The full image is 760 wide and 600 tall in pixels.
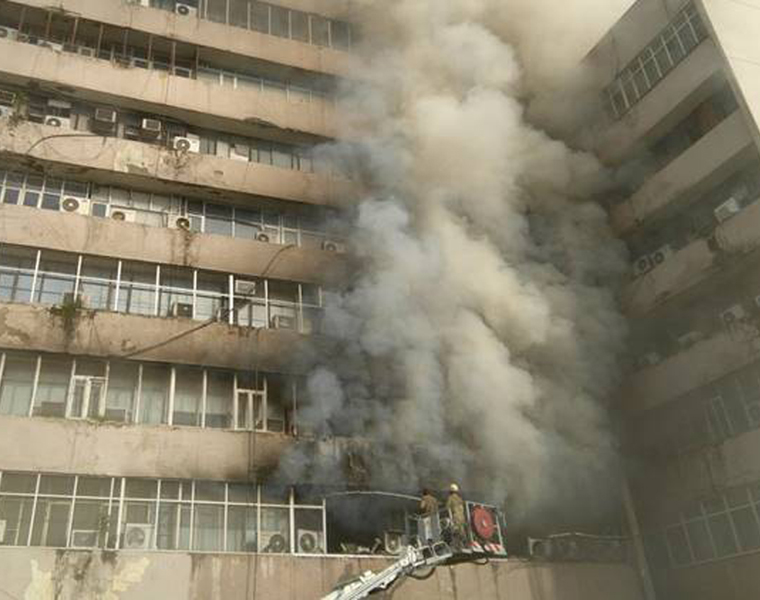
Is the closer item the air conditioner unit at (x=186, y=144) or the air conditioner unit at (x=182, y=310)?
the air conditioner unit at (x=182, y=310)

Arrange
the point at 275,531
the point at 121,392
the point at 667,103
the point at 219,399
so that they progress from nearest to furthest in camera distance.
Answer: the point at 275,531
the point at 121,392
the point at 219,399
the point at 667,103

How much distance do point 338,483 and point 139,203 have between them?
24.6 feet

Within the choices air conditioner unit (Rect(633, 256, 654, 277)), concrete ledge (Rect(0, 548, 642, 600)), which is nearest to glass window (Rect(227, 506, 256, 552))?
concrete ledge (Rect(0, 548, 642, 600))

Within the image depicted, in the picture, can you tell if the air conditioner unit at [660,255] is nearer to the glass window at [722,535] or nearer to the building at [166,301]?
the glass window at [722,535]

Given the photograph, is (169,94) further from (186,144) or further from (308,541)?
(308,541)

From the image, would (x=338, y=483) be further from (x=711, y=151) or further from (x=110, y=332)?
(x=711, y=151)

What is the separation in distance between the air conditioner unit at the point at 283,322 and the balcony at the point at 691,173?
26.4 feet

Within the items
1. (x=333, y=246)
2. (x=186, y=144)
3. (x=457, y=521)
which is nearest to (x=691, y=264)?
(x=333, y=246)

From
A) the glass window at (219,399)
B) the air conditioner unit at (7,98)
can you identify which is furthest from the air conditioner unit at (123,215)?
the glass window at (219,399)

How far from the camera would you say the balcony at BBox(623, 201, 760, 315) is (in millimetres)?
15008

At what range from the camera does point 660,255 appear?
690 inches

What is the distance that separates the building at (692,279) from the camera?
599 inches

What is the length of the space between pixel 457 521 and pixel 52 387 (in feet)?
25.8

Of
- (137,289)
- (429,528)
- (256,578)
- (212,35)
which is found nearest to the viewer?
(429,528)
